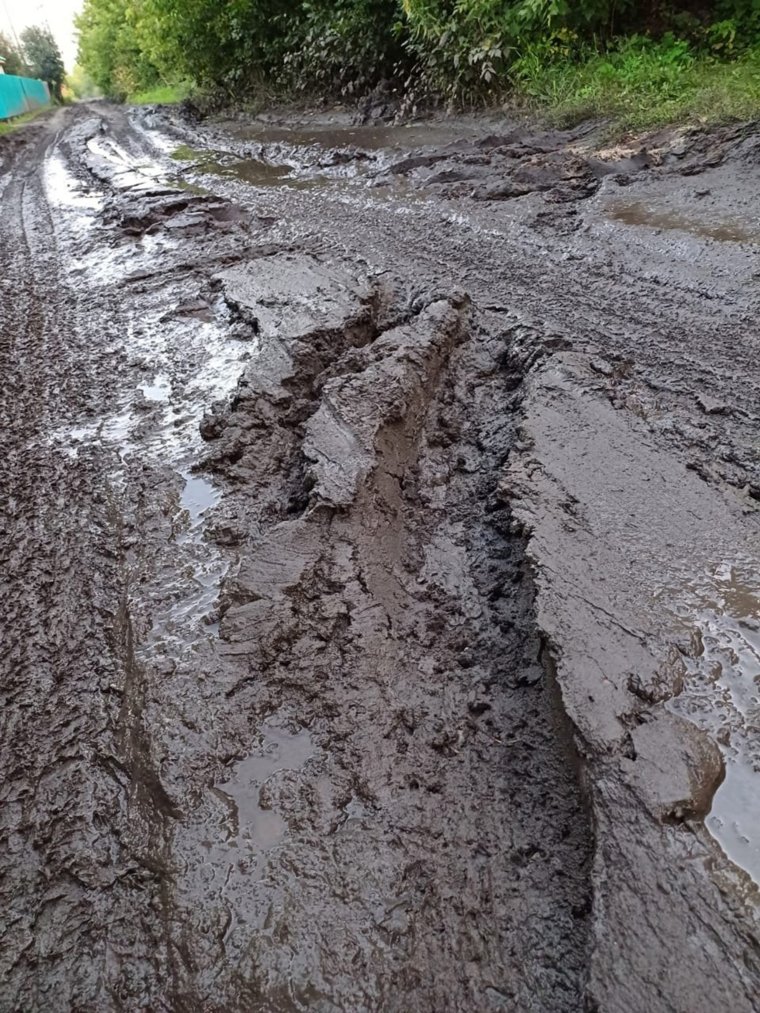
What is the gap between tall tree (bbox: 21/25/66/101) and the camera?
40.4 m

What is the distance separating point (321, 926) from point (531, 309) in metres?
3.18

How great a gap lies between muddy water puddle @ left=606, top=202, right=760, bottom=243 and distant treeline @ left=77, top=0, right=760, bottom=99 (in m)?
3.70

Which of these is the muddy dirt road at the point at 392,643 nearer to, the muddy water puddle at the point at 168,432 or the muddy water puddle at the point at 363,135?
the muddy water puddle at the point at 168,432

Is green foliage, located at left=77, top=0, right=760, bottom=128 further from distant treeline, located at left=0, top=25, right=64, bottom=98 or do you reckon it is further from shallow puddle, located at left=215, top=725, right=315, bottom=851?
distant treeline, located at left=0, top=25, right=64, bottom=98

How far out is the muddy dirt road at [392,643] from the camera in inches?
53.2

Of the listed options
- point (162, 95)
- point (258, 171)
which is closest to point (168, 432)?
point (258, 171)

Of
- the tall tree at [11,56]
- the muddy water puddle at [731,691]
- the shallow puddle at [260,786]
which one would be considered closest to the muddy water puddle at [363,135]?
the muddy water puddle at [731,691]

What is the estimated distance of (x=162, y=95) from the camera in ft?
65.5

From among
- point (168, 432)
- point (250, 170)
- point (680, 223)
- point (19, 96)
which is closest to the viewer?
point (168, 432)

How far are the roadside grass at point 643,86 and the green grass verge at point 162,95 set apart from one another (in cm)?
1285

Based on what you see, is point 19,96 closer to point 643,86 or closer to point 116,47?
point 116,47

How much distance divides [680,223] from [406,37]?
7741 millimetres

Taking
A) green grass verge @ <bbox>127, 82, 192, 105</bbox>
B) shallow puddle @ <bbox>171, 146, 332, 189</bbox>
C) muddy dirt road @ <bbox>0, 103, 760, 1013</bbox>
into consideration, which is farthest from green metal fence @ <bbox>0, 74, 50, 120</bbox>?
muddy dirt road @ <bbox>0, 103, 760, 1013</bbox>

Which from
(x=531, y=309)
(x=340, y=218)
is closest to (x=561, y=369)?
(x=531, y=309)
